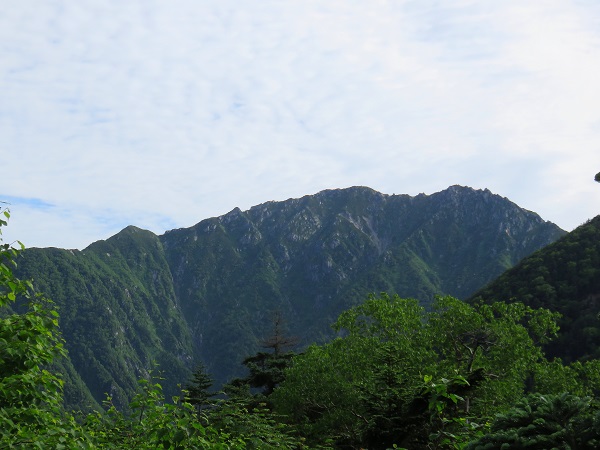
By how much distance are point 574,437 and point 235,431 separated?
8.69 meters

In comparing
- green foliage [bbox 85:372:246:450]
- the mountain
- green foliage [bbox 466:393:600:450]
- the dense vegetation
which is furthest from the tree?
the mountain

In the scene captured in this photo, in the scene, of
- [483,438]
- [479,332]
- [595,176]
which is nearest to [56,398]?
[483,438]

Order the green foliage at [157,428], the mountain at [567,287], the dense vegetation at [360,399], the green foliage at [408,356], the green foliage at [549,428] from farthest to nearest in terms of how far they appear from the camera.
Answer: the mountain at [567,287] → the green foliage at [408,356] → the green foliage at [157,428] → the dense vegetation at [360,399] → the green foliage at [549,428]

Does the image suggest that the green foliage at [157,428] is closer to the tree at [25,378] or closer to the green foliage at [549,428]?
the tree at [25,378]

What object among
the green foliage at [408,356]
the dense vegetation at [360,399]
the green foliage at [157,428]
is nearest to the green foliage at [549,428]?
the dense vegetation at [360,399]

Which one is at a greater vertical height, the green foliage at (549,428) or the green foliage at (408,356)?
the green foliage at (408,356)

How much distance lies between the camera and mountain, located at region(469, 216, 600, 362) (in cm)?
7394

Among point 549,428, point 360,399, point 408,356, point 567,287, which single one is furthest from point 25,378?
point 567,287

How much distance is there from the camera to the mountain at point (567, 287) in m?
73.9

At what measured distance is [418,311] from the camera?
34250 millimetres

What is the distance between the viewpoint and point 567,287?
84.3m

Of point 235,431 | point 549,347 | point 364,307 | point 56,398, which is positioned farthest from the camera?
point 549,347

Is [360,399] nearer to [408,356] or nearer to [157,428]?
[408,356]

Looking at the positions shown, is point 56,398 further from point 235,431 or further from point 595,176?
point 595,176
